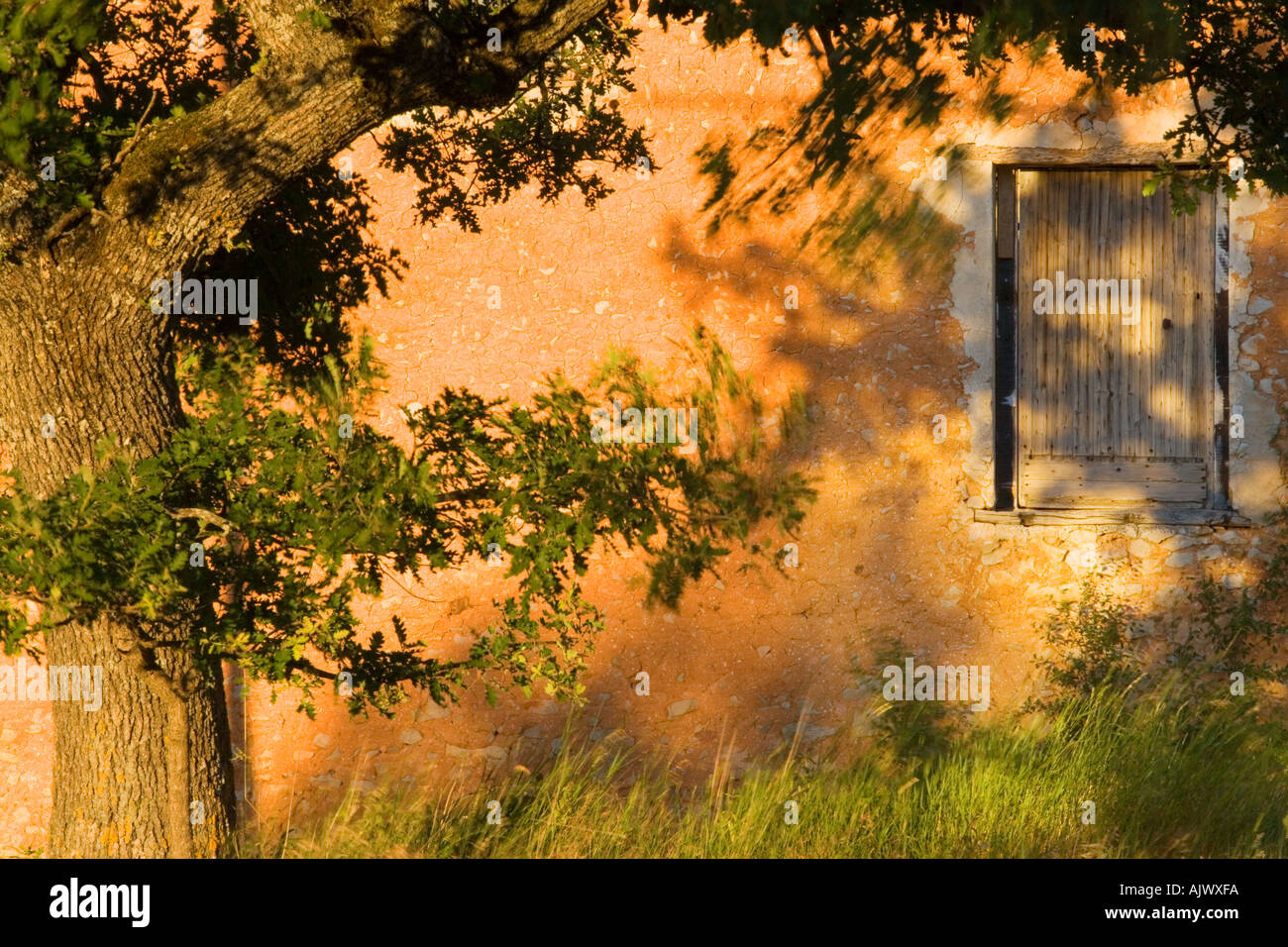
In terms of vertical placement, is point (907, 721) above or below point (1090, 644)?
below

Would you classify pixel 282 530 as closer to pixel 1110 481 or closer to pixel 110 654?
pixel 110 654

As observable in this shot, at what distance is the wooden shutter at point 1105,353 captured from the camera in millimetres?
6332

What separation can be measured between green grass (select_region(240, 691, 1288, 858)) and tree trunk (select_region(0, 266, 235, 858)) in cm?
76

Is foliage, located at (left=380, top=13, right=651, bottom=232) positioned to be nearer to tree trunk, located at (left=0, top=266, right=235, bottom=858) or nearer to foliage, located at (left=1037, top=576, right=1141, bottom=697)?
tree trunk, located at (left=0, top=266, right=235, bottom=858)

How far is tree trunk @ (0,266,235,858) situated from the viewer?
3.77 metres

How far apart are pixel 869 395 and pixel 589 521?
2.78m

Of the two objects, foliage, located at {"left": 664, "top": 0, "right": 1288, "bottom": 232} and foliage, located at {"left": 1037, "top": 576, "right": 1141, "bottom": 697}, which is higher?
foliage, located at {"left": 664, "top": 0, "right": 1288, "bottom": 232}

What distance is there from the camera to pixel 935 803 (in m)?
5.02

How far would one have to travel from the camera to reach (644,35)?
6078mm

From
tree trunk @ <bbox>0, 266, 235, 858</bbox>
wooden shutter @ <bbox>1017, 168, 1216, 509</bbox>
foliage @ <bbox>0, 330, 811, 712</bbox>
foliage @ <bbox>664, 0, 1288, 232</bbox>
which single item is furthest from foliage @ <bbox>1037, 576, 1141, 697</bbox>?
tree trunk @ <bbox>0, 266, 235, 858</bbox>

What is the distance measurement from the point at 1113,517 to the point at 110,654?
186 inches

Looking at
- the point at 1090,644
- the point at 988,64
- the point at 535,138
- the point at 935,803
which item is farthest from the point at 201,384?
the point at 1090,644

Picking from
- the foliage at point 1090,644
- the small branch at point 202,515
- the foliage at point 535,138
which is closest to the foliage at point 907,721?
the foliage at point 1090,644

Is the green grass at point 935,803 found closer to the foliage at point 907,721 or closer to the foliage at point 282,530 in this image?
the foliage at point 907,721
